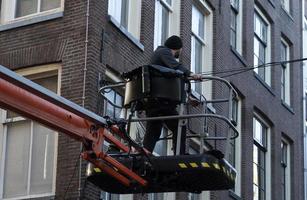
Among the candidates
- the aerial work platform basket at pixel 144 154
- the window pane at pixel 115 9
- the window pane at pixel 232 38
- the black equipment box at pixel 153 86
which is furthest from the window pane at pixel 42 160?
the window pane at pixel 232 38

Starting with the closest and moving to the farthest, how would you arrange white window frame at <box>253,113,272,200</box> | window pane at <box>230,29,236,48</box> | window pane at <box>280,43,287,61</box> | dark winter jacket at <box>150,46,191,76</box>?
dark winter jacket at <box>150,46,191,76</box>
window pane at <box>230,29,236,48</box>
white window frame at <box>253,113,272,200</box>
window pane at <box>280,43,287,61</box>

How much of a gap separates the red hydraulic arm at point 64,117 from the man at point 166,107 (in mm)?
679

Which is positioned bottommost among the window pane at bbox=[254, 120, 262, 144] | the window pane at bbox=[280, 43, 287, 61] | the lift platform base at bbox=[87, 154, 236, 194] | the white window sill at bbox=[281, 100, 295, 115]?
the lift platform base at bbox=[87, 154, 236, 194]

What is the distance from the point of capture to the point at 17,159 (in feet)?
51.1

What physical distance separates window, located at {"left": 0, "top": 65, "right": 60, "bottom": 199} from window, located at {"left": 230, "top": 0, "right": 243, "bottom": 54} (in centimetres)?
883

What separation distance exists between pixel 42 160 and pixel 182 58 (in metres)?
5.26

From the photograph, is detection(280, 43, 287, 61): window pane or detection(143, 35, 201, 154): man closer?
detection(143, 35, 201, 154): man

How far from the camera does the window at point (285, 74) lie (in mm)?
27672

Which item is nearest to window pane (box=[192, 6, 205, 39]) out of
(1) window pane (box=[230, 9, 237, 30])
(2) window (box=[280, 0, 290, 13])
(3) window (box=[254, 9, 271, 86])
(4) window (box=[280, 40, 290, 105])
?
(1) window pane (box=[230, 9, 237, 30])

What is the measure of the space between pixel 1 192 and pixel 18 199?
549mm

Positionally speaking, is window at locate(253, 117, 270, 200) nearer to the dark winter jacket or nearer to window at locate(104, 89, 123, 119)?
window at locate(104, 89, 123, 119)

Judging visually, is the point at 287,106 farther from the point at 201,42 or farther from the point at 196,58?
the point at 196,58

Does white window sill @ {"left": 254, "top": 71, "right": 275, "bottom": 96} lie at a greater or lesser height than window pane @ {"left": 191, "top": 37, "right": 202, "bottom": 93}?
greater

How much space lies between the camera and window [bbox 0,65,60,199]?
15.1 m
